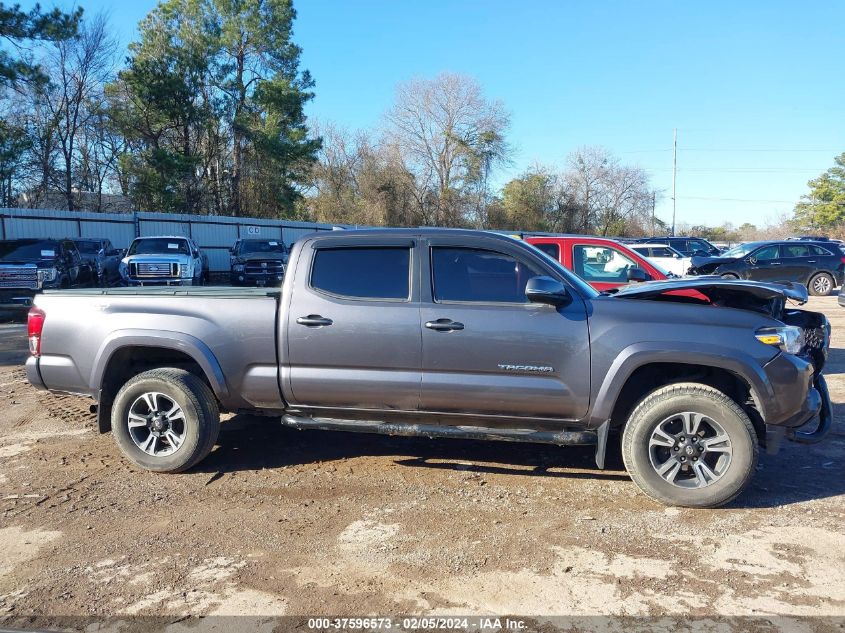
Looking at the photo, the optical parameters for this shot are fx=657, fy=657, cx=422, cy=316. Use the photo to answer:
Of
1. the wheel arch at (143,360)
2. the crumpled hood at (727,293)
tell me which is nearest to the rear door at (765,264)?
the crumpled hood at (727,293)

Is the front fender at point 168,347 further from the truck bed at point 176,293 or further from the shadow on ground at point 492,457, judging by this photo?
the shadow on ground at point 492,457

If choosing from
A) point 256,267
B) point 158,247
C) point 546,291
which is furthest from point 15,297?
point 546,291

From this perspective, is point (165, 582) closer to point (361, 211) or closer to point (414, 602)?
point (414, 602)

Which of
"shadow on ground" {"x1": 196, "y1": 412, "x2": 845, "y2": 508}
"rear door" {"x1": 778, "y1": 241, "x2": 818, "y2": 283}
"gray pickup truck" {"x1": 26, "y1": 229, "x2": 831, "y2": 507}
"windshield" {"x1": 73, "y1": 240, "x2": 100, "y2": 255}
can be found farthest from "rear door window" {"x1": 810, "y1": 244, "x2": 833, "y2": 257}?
"windshield" {"x1": 73, "y1": 240, "x2": 100, "y2": 255}

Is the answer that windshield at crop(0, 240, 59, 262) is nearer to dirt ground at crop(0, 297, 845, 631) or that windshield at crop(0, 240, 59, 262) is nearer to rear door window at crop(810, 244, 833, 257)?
dirt ground at crop(0, 297, 845, 631)

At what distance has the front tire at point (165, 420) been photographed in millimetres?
4938

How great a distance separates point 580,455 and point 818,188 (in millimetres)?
64229

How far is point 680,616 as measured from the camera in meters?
3.11

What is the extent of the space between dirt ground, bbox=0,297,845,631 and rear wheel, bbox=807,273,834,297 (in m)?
16.0

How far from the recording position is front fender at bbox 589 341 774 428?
4.24 metres

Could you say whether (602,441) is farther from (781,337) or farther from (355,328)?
(355,328)

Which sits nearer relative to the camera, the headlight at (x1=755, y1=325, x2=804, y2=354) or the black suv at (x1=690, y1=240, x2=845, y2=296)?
the headlight at (x1=755, y1=325, x2=804, y2=354)

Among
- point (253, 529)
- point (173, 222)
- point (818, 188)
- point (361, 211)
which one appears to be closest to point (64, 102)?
point (173, 222)

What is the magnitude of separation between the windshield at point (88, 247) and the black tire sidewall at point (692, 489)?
17.9 metres
